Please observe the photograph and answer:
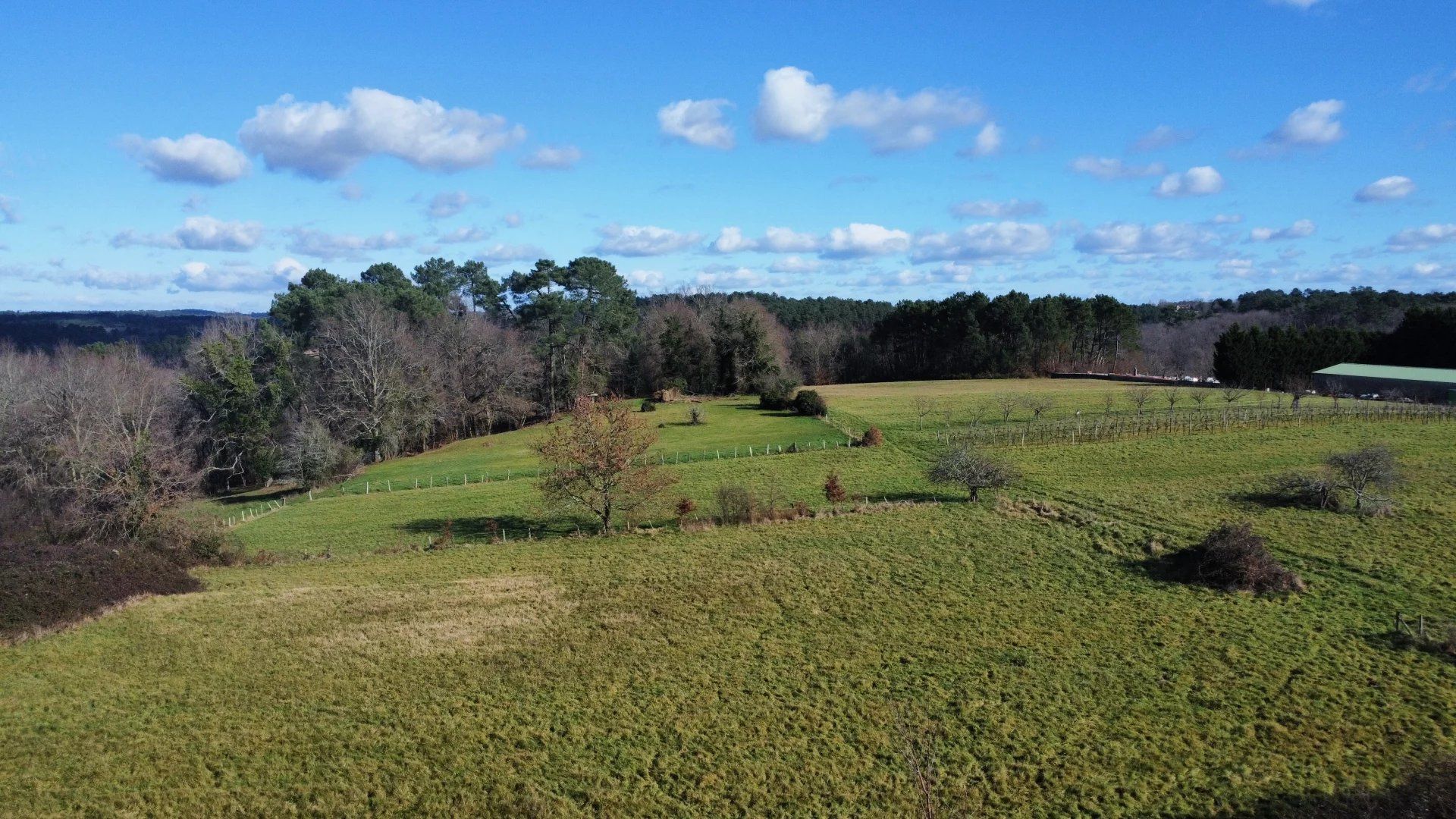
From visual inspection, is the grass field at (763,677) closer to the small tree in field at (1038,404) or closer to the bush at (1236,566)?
the bush at (1236,566)

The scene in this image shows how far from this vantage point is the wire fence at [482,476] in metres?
47.2

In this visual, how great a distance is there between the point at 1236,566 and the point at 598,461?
23.3 m

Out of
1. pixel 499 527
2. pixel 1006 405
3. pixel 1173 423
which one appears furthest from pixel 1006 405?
pixel 499 527

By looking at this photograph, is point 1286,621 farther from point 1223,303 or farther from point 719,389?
point 1223,303

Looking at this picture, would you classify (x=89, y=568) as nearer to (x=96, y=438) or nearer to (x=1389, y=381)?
(x=96, y=438)

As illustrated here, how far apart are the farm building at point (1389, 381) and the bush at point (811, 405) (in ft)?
146

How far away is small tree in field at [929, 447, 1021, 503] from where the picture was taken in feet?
122

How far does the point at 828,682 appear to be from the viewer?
1920cm

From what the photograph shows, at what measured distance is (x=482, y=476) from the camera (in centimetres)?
4819

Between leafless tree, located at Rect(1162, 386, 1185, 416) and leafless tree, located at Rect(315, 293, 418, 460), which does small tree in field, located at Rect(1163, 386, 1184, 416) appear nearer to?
leafless tree, located at Rect(1162, 386, 1185, 416)

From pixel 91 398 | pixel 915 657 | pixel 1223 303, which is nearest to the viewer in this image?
pixel 915 657

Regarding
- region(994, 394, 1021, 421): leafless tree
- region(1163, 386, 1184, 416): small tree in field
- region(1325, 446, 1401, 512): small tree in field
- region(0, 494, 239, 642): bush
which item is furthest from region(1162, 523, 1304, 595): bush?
region(0, 494, 239, 642): bush

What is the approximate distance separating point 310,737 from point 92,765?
3.84m

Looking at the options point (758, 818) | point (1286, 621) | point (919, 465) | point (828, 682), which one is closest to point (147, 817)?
point (758, 818)
